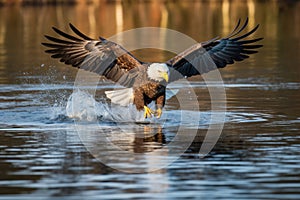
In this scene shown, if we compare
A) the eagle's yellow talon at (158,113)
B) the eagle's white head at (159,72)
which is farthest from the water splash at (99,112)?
the eagle's white head at (159,72)

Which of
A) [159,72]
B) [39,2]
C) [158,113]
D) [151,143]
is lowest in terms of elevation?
[151,143]

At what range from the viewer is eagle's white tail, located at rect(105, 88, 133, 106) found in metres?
11.2

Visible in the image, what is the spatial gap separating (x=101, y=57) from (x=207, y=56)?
155 cm

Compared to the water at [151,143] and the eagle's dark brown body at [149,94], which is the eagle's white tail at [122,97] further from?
the water at [151,143]

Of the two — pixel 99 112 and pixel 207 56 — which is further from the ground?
pixel 207 56

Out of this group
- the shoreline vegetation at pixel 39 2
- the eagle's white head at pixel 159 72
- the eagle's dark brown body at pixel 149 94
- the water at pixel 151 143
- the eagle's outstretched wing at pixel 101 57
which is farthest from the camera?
the shoreline vegetation at pixel 39 2

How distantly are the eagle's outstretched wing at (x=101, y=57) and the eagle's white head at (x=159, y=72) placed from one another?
1.58 ft

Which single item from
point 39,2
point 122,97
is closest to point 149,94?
point 122,97

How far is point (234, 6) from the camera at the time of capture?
4325 centimetres

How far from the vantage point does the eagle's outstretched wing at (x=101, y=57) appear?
37.2 ft

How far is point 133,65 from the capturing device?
11367 mm

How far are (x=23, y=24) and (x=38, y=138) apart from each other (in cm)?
2410

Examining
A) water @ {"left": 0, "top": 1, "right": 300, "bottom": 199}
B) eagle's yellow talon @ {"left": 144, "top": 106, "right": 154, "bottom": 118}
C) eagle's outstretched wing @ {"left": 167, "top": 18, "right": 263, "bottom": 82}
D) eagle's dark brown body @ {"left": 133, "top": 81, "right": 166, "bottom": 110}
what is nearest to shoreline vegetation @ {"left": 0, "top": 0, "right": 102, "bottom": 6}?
water @ {"left": 0, "top": 1, "right": 300, "bottom": 199}

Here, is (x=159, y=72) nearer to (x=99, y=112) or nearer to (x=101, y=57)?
(x=99, y=112)
